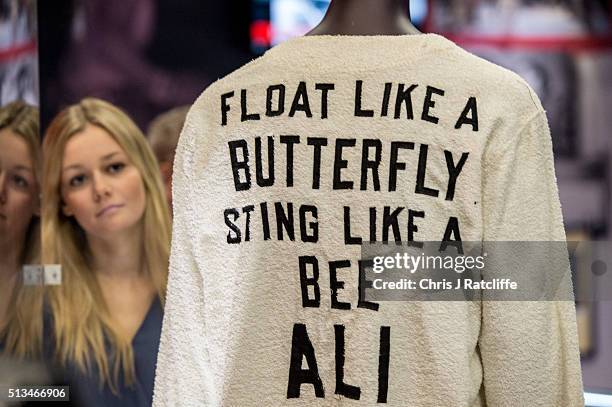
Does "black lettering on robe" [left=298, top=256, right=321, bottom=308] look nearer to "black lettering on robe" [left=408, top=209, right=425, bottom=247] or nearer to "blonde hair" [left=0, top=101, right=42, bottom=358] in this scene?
"black lettering on robe" [left=408, top=209, right=425, bottom=247]

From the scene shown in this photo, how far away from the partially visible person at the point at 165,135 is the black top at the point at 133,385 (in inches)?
12.4

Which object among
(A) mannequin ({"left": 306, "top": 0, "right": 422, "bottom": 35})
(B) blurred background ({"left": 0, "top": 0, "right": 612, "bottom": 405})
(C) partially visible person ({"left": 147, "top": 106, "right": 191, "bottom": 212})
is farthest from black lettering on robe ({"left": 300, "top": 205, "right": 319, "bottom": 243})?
(C) partially visible person ({"left": 147, "top": 106, "right": 191, "bottom": 212})

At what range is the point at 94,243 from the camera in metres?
2.29

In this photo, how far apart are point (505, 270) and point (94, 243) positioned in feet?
4.65

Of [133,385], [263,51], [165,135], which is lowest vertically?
[133,385]

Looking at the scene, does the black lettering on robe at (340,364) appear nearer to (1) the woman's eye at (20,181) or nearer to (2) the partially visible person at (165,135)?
(2) the partially visible person at (165,135)

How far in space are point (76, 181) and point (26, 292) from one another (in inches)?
11.0

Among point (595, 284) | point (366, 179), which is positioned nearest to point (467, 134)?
point (366, 179)

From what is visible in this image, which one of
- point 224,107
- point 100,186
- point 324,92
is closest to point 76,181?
point 100,186

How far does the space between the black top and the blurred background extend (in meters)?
0.45

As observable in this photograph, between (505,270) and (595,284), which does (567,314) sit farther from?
(595,284)

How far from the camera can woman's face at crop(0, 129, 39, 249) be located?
7.34 feet

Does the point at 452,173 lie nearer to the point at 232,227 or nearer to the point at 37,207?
the point at 232,227

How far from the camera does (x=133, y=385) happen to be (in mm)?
2258
